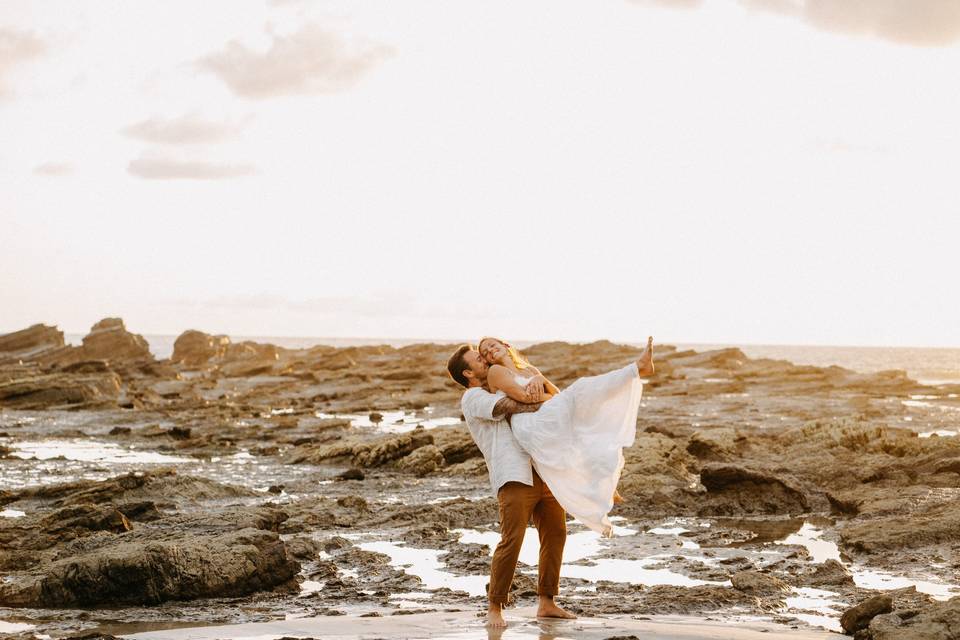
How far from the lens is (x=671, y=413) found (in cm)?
3347

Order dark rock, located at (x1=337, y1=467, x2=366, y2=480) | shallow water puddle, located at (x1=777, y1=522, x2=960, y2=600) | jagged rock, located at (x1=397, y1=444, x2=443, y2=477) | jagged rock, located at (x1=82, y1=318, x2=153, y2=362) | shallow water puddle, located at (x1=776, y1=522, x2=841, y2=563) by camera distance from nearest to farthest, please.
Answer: shallow water puddle, located at (x1=777, y1=522, x2=960, y2=600)
shallow water puddle, located at (x1=776, y1=522, x2=841, y2=563)
dark rock, located at (x1=337, y1=467, x2=366, y2=480)
jagged rock, located at (x1=397, y1=444, x2=443, y2=477)
jagged rock, located at (x1=82, y1=318, x2=153, y2=362)

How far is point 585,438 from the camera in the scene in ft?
26.3

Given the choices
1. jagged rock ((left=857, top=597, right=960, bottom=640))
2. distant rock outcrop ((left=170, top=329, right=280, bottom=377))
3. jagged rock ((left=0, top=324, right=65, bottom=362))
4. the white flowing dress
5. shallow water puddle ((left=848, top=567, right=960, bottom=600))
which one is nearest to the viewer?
jagged rock ((left=857, top=597, right=960, bottom=640))

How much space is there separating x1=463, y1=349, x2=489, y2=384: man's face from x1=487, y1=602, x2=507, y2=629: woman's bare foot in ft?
5.80

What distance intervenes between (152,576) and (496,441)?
144 inches

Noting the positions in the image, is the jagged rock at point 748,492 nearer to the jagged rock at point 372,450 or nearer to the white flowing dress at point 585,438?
the white flowing dress at point 585,438

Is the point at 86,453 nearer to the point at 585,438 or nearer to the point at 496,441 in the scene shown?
the point at 496,441

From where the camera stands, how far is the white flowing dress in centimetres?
798

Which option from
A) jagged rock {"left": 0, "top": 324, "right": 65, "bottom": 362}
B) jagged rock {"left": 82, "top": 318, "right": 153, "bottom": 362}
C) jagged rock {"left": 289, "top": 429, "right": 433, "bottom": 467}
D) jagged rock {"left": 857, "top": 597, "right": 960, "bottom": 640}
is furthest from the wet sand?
jagged rock {"left": 82, "top": 318, "right": 153, "bottom": 362}

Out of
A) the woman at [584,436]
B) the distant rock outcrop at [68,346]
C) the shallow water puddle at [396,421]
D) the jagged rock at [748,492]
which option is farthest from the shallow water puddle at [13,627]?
the distant rock outcrop at [68,346]

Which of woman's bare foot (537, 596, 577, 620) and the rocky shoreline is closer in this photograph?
woman's bare foot (537, 596, 577, 620)

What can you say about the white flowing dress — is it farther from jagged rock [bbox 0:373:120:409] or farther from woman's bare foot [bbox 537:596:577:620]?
jagged rock [bbox 0:373:120:409]

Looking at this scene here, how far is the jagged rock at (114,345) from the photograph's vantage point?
78.6 metres

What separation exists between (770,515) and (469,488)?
17.2ft
